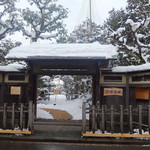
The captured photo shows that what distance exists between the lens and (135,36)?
12.3 meters

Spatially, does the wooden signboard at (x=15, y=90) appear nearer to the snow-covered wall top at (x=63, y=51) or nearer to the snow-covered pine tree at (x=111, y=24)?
the snow-covered wall top at (x=63, y=51)

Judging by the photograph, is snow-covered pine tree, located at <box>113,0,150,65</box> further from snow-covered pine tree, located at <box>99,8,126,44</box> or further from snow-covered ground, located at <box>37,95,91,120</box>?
snow-covered ground, located at <box>37,95,91,120</box>

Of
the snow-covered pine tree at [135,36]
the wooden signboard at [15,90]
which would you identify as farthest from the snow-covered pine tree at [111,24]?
the wooden signboard at [15,90]

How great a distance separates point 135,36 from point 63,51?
541 centimetres

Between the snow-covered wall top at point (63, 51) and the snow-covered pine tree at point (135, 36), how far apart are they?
3.50m

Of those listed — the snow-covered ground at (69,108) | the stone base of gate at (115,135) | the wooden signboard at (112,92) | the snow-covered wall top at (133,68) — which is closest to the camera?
the stone base of gate at (115,135)

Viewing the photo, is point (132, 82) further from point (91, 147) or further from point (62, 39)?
point (62, 39)

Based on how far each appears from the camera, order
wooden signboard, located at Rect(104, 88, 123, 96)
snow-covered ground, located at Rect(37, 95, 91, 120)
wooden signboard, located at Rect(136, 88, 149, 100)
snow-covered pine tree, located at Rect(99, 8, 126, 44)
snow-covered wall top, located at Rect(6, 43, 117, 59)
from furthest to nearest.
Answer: snow-covered pine tree, located at Rect(99, 8, 126, 44) < snow-covered ground, located at Rect(37, 95, 91, 120) < wooden signboard, located at Rect(104, 88, 123, 96) < wooden signboard, located at Rect(136, 88, 149, 100) < snow-covered wall top, located at Rect(6, 43, 117, 59)

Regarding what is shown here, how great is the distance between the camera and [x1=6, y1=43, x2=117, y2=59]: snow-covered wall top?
8945mm

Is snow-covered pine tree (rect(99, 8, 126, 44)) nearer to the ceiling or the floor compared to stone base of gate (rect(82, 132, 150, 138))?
nearer to the ceiling

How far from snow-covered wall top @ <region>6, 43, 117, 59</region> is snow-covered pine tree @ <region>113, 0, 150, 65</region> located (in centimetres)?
350

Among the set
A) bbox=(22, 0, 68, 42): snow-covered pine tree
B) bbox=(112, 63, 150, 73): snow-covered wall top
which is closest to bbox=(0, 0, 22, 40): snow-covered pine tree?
bbox=(22, 0, 68, 42): snow-covered pine tree

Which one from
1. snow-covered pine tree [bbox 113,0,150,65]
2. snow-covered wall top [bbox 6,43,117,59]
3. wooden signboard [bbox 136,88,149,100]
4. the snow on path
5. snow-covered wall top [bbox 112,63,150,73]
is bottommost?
the snow on path

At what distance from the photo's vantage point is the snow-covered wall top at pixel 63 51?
8.95m
